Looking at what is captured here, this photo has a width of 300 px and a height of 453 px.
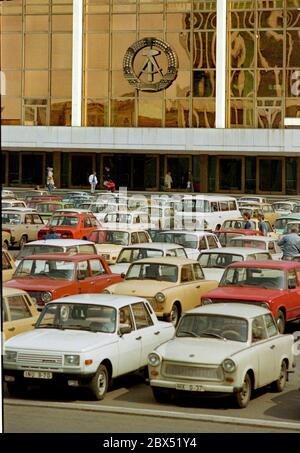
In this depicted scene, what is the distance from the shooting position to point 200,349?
12.1 meters

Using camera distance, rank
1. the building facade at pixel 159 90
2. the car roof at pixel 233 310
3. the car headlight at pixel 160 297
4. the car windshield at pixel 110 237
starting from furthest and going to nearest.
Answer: the building facade at pixel 159 90
the car windshield at pixel 110 237
the car headlight at pixel 160 297
the car roof at pixel 233 310

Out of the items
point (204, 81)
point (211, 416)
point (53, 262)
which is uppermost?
point (204, 81)

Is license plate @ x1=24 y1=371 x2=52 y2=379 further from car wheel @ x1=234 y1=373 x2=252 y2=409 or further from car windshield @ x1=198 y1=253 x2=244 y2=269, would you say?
car windshield @ x1=198 y1=253 x2=244 y2=269

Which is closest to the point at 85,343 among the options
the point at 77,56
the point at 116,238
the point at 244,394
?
the point at 244,394

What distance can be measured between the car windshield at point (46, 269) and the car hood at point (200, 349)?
19.6 feet

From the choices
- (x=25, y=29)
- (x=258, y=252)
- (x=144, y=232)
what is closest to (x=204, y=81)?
(x=25, y=29)

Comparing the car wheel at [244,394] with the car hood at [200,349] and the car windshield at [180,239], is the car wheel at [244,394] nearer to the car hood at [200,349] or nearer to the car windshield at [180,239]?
the car hood at [200,349]

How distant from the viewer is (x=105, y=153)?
6406 cm

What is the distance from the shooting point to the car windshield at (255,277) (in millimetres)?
17500

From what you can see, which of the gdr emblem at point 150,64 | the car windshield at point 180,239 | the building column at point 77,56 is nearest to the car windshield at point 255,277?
the car windshield at point 180,239

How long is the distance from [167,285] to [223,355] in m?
6.29

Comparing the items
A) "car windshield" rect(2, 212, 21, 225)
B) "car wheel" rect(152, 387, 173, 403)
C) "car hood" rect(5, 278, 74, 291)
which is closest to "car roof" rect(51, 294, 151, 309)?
"car wheel" rect(152, 387, 173, 403)
